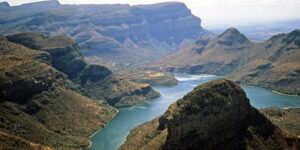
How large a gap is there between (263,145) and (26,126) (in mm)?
96375

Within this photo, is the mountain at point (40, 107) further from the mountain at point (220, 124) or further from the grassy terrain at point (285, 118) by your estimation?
the grassy terrain at point (285, 118)

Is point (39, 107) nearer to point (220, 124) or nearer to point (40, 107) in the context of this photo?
point (40, 107)

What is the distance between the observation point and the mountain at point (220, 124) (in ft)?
294

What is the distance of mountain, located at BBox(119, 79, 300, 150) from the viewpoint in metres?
89.8

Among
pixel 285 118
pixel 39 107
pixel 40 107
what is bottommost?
pixel 285 118

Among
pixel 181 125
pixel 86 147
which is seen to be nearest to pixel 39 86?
pixel 86 147

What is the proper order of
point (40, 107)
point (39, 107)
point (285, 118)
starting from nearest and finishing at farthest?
point (285, 118)
point (39, 107)
point (40, 107)

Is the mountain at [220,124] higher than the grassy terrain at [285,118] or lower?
higher

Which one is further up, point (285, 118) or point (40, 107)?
point (40, 107)

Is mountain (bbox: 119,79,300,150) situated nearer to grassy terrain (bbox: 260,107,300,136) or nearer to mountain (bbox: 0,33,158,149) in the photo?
grassy terrain (bbox: 260,107,300,136)

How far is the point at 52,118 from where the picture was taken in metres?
150

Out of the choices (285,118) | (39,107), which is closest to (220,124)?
(285,118)

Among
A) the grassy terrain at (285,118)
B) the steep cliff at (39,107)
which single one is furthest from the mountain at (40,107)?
the grassy terrain at (285,118)

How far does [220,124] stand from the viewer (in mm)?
92000
